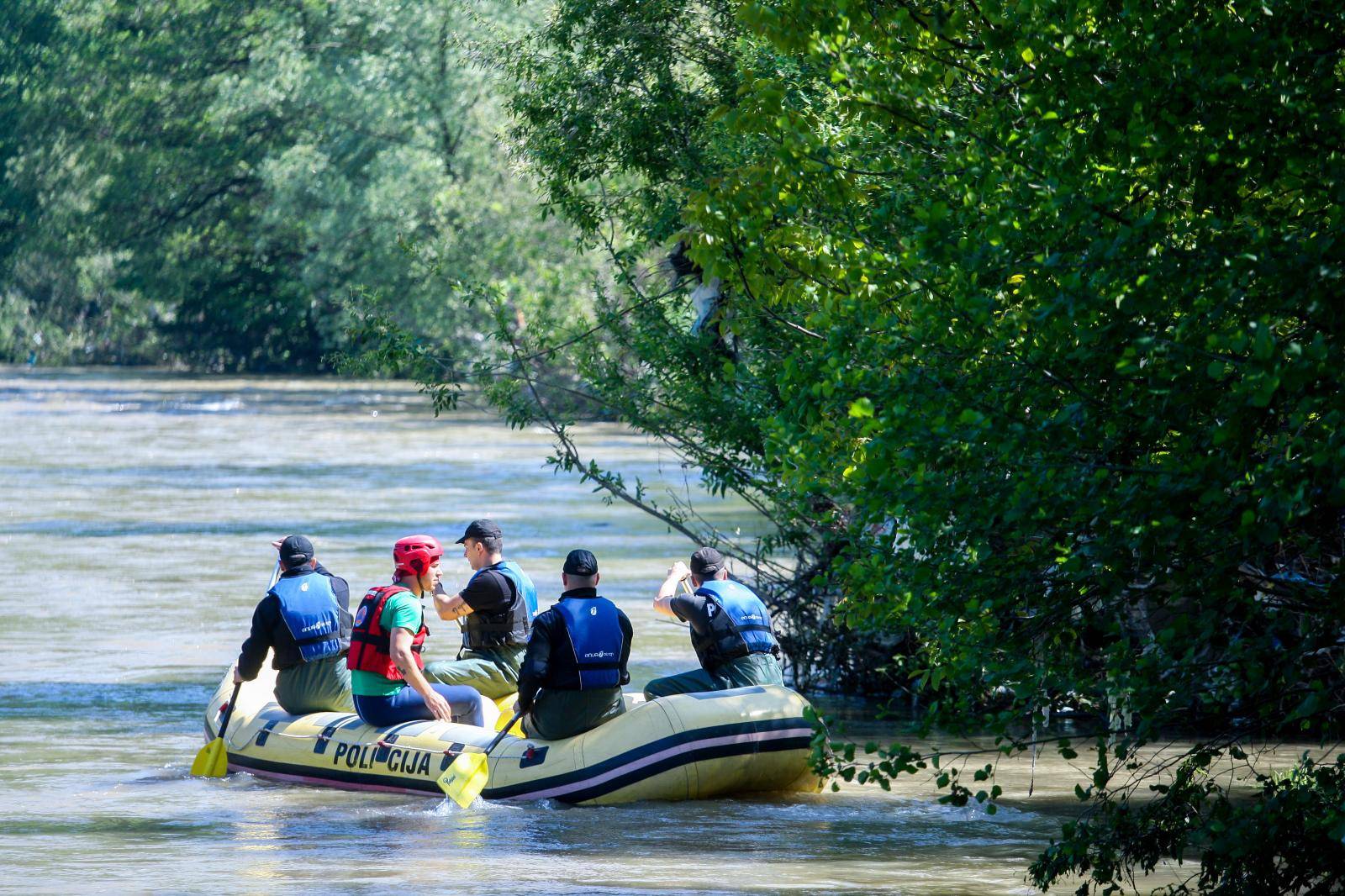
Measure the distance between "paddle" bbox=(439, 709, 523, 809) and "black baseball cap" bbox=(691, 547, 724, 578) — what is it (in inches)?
52.3

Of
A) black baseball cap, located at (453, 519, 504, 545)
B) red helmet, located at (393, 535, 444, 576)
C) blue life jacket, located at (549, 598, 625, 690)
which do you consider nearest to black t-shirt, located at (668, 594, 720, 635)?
blue life jacket, located at (549, 598, 625, 690)

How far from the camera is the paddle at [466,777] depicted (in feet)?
32.9

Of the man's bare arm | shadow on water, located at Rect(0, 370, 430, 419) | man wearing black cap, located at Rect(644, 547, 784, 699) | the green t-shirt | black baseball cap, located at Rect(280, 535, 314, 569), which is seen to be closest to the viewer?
the green t-shirt

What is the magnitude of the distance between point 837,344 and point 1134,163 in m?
1.15

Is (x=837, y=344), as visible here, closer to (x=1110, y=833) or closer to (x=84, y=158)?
(x=1110, y=833)

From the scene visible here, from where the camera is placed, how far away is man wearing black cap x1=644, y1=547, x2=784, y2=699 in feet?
34.5

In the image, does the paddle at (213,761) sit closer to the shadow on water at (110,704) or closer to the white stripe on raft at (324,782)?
the white stripe on raft at (324,782)

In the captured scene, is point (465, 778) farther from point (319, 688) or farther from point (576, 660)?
point (319, 688)

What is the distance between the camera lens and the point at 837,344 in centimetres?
656

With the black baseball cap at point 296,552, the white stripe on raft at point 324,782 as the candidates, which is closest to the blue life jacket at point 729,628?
the white stripe on raft at point 324,782

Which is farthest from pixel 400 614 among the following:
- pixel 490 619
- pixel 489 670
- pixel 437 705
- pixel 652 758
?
pixel 652 758

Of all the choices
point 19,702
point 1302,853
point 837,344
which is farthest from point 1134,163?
point 19,702

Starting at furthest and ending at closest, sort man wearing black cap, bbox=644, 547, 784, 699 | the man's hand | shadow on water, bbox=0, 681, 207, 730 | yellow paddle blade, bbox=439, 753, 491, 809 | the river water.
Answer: shadow on water, bbox=0, 681, 207, 730
man wearing black cap, bbox=644, 547, 784, 699
the man's hand
yellow paddle blade, bbox=439, 753, 491, 809
the river water

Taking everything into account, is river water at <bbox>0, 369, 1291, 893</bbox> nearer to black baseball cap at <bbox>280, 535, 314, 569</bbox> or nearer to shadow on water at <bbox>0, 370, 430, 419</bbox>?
black baseball cap at <bbox>280, 535, 314, 569</bbox>
